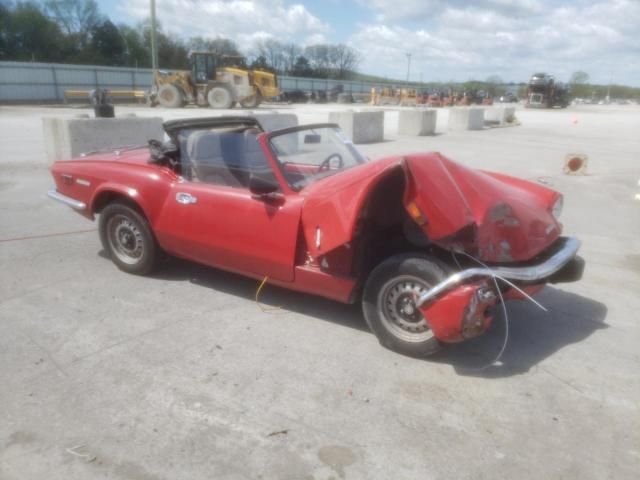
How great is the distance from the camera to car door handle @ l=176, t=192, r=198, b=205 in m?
4.40

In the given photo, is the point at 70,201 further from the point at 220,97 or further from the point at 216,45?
the point at 216,45

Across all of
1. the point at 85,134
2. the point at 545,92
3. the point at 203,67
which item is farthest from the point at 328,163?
the point at 545,92

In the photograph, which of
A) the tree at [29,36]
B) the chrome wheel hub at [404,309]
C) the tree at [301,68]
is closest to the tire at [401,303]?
the chrome wheel hub at [404,309]

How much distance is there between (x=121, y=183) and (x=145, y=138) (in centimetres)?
684

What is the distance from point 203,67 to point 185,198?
1136 inches

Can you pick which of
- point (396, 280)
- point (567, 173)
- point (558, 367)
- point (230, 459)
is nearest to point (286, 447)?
Result: point (230, 459)

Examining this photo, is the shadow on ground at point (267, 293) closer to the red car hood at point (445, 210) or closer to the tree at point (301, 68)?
the red car hood at point (445, 210)

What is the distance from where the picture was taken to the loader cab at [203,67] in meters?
30.5

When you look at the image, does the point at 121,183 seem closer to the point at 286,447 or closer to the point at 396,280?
the point at 396,280

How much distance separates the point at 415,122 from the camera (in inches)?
769

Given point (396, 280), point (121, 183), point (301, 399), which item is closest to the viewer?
point (301, 399)

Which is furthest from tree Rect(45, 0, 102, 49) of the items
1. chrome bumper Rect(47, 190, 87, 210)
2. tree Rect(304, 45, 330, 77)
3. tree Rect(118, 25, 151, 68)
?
chrome bumper Rect(47, 190, 87, 210)

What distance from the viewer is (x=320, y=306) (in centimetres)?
445

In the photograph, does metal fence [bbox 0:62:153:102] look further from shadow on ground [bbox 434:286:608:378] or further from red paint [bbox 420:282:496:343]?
red paint [bbox 420:282:496:343]
